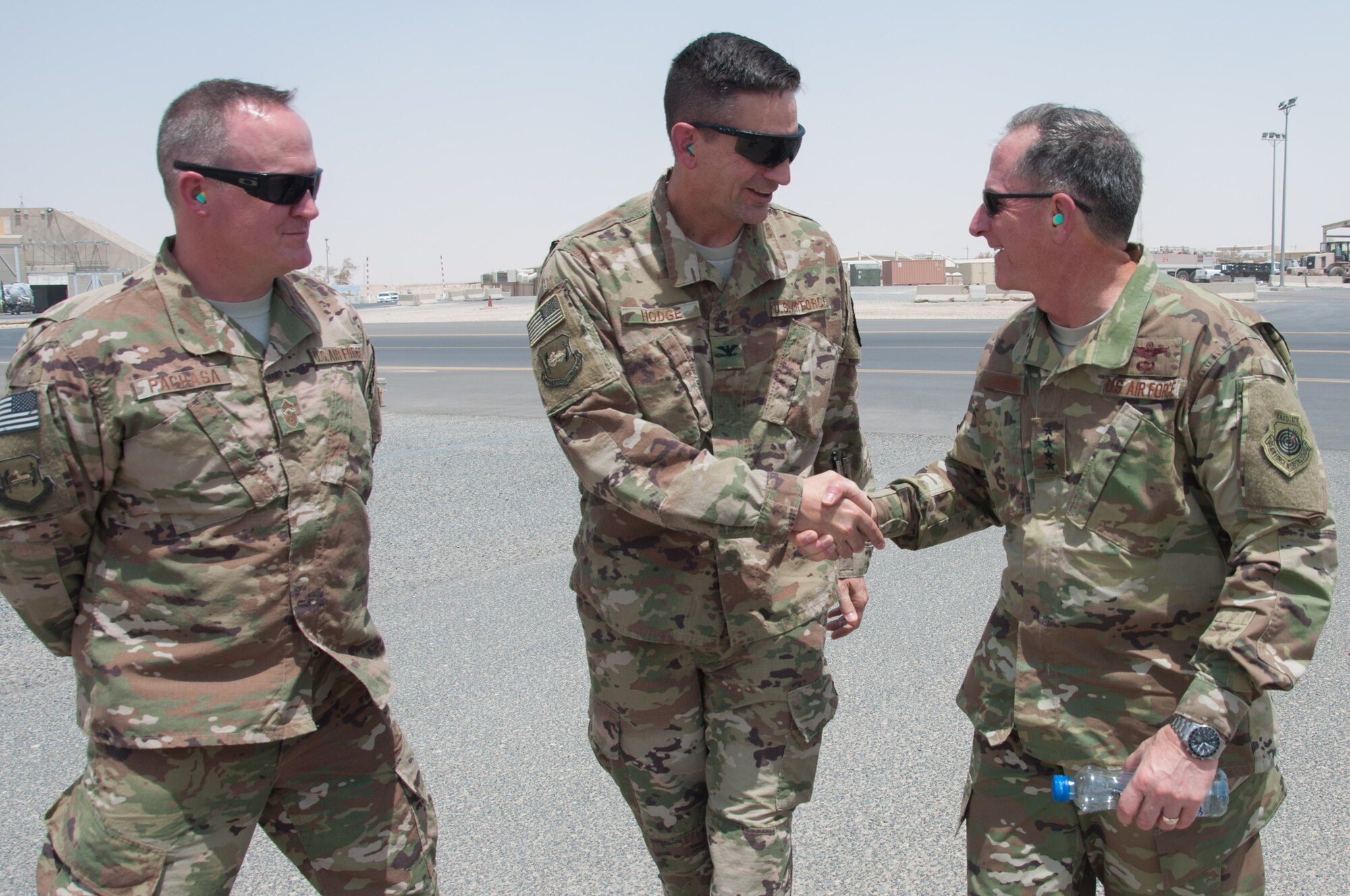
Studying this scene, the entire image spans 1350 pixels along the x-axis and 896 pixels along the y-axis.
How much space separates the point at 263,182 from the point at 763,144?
1.16 meters

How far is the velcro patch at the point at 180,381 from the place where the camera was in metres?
2.37

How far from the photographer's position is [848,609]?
311cm

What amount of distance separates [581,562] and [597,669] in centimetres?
29

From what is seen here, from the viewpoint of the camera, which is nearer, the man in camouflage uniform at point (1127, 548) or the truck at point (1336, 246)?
the man in camouflage uniform at point (1127, 548)

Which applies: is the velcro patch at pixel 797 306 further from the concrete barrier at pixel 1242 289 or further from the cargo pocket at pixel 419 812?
the concrete barrier at pixel 1242 289

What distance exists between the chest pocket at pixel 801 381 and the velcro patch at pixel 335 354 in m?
1.05

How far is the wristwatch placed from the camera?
6.80 feet

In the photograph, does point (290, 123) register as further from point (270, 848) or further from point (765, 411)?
point (270, 848)

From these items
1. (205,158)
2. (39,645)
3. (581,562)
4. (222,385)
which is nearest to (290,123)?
(205,158)

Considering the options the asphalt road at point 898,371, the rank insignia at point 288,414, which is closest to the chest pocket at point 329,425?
the rank insignia at point 288,414

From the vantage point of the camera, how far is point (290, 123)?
2.54 metres

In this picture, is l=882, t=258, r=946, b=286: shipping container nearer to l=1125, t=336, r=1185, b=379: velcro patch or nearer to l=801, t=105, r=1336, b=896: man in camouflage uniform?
l=801, t=105, r=1336, b=896: man in camouflage uniform

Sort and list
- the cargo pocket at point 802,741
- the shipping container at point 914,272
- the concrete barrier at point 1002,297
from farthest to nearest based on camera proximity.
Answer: the shipping container at point 914,272, the concrete barrier at point 1002,297, the cargo pocket at point 802,741

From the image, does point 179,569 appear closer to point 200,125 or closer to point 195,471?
point 195,471
